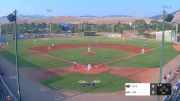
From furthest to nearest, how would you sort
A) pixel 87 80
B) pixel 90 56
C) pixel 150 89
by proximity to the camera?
pixel 90 56
pixel 87 80
pixel 150 89

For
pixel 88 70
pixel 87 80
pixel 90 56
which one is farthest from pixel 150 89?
pixel 90 56

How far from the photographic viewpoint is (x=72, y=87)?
30078mm

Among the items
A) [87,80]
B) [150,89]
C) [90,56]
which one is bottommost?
[87,80]

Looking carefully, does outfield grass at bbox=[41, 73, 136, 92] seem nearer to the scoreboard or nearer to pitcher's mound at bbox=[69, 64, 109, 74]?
pitcher's mound at bbox=[69, 64, 109, 74]

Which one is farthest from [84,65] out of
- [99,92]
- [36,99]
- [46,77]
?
[36,99]

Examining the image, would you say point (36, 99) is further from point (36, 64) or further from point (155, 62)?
point (155, 62)

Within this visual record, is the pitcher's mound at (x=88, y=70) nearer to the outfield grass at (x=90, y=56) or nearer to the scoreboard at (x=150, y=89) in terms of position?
the outfield grass at (x=90, y=56)

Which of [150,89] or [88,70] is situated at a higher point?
[150,89]

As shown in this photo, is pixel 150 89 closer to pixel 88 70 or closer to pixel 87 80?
pixel 87 80

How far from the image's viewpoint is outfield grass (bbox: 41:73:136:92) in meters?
29.6

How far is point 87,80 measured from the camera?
3266 cm

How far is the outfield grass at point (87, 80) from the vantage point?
29.6 m

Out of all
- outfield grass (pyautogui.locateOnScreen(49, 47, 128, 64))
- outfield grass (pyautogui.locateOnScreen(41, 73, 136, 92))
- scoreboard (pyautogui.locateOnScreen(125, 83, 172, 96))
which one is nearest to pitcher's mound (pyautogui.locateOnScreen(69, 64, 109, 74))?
outfield grass (pyautogui.locateOnScreen(41, 73, 136, 92))

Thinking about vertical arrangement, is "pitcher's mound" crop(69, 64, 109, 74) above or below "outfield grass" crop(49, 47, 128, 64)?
below
